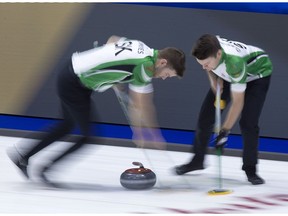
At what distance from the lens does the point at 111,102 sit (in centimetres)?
720

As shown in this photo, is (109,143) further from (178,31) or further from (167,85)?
(178,31)

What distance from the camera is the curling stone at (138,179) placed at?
5320 mm

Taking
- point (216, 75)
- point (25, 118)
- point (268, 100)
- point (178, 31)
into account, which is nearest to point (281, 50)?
point (268, 100)

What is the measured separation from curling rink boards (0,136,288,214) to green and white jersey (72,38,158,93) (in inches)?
26.3

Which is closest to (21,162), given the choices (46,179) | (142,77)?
→ (46,179)

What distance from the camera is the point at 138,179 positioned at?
5.32m

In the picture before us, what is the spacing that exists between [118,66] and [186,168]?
1207 millimetres

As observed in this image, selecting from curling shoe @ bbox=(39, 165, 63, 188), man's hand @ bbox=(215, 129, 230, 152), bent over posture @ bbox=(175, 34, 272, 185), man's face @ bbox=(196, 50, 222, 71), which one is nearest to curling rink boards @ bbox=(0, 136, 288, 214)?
curling shoe @ bbox=(39, 165, 63, 188)

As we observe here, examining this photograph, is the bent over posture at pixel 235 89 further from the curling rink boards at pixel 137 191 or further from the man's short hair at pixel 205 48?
the curling rink boards at pixel 137 191

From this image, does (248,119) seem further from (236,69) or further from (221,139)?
(236,69)

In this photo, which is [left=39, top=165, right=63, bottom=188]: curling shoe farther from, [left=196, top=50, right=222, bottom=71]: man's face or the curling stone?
[left=196, top=50, right=222, bottom=71]: man's face

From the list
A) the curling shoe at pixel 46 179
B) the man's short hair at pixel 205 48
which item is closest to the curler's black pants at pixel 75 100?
the curling shoe at pixel 46 179

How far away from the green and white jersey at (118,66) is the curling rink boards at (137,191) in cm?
67

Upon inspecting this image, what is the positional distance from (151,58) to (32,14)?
2.67 metres
